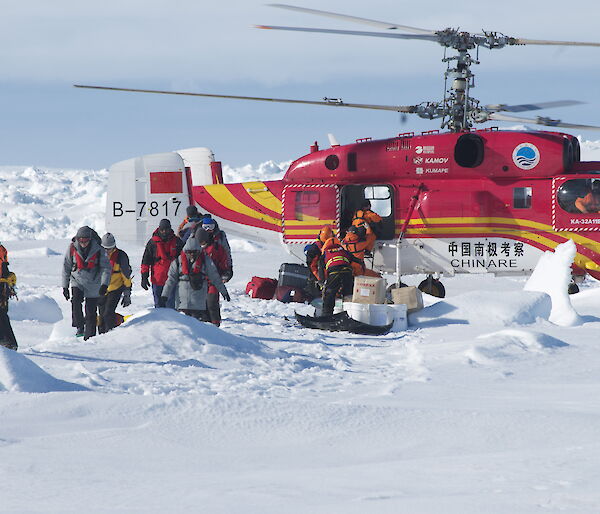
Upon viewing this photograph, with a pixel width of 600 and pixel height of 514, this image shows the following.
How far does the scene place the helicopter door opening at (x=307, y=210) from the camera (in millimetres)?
13031

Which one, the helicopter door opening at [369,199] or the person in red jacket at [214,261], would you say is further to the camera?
the helicopter door opening at [369,199]

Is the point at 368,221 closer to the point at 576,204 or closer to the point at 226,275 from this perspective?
the point at 576,204

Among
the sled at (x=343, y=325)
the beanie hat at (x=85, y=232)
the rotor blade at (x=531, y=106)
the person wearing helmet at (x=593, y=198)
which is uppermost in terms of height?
the rotor blade at (x=531, y=106)

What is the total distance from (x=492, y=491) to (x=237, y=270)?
21.9 meters

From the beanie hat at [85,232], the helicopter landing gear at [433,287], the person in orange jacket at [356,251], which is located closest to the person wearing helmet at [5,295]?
the beanie hat at [85,232]

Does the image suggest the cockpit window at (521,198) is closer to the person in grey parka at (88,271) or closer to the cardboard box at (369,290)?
the cardboard box at (369,290)

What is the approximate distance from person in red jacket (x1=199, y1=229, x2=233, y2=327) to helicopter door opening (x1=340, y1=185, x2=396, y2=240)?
3.40 m

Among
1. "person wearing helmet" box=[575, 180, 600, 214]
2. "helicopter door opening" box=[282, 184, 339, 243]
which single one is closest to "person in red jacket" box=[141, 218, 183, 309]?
"helicopter door opening" box=[282, 184, 339, 243]

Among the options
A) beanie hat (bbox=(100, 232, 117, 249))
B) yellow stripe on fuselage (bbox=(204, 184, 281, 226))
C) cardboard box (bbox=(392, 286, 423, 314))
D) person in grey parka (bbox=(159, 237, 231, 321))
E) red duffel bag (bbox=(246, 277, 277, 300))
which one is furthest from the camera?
yellow stripe on fuselage (bbox=(204, 184, 281, 226))

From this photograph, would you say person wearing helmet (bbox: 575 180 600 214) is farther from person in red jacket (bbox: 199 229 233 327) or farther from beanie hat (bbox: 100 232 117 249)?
beanie hat (bbox: 100 232 117 249)

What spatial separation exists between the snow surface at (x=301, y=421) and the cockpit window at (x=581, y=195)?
3.23 m

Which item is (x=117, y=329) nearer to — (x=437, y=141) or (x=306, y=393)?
(x=306, y=393)

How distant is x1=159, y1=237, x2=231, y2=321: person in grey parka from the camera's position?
8.88 m

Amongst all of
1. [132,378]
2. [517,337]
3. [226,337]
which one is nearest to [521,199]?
[517,337]
